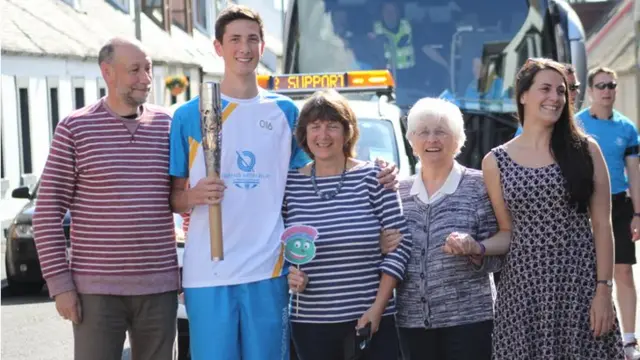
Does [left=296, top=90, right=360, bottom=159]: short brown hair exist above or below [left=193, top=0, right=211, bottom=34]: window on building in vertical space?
below

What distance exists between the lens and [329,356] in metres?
5.59

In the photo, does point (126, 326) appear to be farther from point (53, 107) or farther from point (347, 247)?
point (53, 107)

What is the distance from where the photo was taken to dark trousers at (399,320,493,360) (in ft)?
18.7

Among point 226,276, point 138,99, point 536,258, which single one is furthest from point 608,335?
point 138,99

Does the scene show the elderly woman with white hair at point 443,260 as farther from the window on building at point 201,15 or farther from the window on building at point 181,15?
the window on building at point 201,15

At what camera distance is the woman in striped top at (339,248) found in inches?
218

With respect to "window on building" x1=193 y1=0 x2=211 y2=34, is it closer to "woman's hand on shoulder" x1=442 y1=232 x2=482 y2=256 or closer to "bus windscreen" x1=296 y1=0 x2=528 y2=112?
"bus windscreen" x1=296 y1=0 x2=528 y2=112

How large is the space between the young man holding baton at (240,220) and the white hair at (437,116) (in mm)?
270

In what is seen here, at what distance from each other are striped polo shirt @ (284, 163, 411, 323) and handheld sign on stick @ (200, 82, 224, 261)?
0.36m

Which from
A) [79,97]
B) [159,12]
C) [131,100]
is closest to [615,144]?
[131,100]

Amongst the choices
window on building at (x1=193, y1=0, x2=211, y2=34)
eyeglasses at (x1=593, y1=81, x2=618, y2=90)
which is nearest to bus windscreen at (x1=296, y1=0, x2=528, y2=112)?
eyeglasses at (x1=593, y1=81, x2=618, y2=90)

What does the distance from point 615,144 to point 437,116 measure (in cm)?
402

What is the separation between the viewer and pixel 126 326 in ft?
19.3

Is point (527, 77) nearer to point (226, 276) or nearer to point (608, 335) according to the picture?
point (608, 335)
